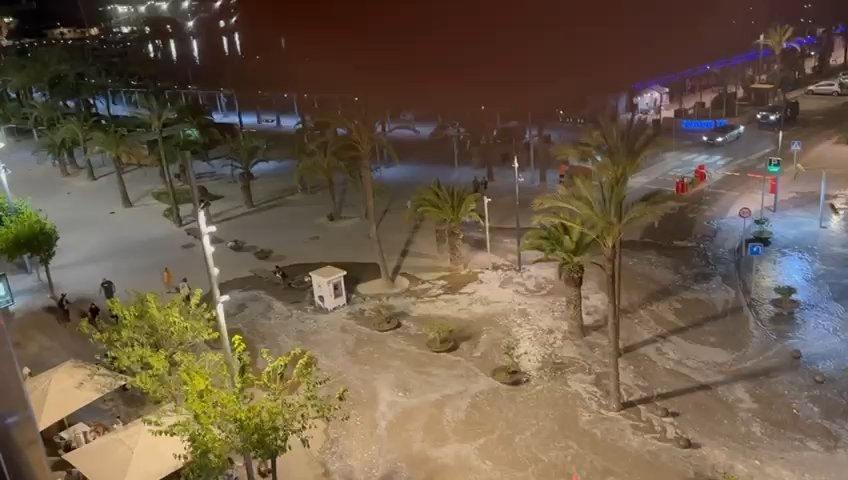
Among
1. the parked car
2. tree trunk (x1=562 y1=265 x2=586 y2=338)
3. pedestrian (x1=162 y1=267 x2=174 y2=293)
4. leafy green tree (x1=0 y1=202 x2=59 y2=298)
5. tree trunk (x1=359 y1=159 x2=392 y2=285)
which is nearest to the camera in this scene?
tree trunk (x1=562 y1=265 x2=586 y2=338)

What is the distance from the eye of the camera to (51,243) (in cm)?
3331

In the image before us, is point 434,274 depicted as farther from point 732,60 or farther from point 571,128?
point 732,60

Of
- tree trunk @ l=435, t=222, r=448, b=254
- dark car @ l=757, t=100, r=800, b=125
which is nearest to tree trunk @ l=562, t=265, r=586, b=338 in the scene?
tree trunk @ l=435, t=222, r=448, b=254

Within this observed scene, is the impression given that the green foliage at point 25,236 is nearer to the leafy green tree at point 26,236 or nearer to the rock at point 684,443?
the leafy green tree at point 26,236

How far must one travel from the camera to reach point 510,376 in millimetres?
25750

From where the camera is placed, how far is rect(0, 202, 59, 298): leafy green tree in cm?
3209

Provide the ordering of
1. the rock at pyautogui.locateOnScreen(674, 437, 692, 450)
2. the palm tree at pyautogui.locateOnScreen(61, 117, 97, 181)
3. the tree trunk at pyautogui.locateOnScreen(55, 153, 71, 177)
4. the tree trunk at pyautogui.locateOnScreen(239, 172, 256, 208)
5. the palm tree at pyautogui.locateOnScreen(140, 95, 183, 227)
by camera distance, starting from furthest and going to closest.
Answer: the tree trunk at pyautogui.locateOnScreen(55, 153, 71, 177) → the palm tree at pyautogui.locateOnScreen(61, 117, 97, 181) → the tree trunk at pyautogui.locateOnScreen(239, 172, 256, 208) → the palm tree at pyautogui.locateOnScreen(140, 95, 183, 227) → the rock at pyautogui.locateOnScreen(674, 437, 692, 450)

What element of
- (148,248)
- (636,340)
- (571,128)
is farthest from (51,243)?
(571,128)

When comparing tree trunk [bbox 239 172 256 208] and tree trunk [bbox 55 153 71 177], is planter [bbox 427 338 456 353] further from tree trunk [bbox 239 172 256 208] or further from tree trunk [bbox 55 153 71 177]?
tree trunk [bbox 55 153 71 177]

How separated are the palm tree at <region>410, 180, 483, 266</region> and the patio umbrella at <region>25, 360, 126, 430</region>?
15841 mm

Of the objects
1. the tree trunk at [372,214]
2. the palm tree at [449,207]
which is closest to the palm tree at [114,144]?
the tree trunk at [372,214]

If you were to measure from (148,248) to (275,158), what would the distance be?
2167 centimetres

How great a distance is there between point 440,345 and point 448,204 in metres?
8.14

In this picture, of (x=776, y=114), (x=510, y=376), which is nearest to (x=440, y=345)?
(x=510, y=376)
